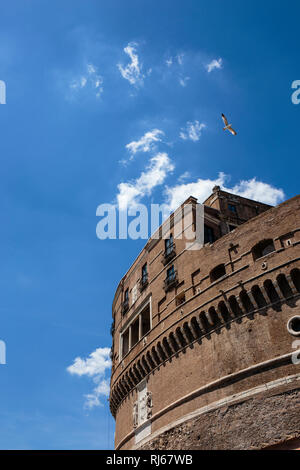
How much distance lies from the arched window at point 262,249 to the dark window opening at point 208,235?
443 centimetres

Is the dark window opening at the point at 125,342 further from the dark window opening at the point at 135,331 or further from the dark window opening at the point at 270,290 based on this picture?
the dark window opening at the point at 270,290

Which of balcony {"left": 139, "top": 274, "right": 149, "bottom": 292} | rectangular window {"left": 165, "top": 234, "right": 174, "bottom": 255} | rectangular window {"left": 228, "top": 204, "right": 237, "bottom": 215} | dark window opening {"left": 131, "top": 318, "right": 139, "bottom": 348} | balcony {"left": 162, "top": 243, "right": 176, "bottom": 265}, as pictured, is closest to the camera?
balcony {"left": 162, "top": 243, "right": 176, "bottom": 265}

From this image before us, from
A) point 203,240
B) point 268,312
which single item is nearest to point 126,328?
point 203,240

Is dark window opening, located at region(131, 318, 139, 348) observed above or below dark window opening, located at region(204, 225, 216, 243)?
below

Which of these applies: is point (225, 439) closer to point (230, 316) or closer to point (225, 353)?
point (225, 353)

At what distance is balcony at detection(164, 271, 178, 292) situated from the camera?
25328 mm

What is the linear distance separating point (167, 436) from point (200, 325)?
213 inches

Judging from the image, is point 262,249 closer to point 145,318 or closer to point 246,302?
point 246,302

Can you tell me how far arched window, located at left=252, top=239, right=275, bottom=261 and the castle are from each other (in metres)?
0.06

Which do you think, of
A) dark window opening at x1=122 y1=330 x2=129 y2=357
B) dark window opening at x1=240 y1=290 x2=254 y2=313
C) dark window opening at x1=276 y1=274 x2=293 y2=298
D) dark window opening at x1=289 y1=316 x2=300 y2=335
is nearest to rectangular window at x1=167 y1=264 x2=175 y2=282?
dark window opening at x1=240 y1=290 x2=254 y2=313

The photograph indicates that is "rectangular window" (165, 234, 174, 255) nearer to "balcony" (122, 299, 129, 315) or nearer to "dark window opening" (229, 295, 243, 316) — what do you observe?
"balcony" (122, 299, 129, 315)
